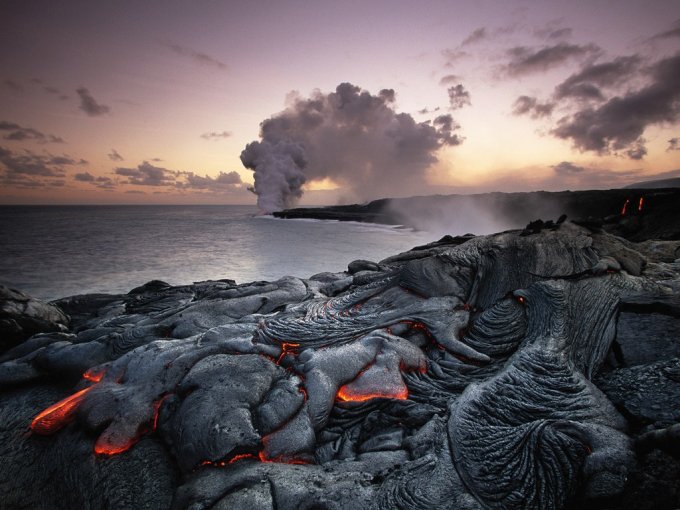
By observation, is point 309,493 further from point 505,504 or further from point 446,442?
point 505,504

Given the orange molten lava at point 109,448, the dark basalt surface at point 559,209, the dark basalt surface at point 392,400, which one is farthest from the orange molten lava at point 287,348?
the dark basalt surface at point 559,209

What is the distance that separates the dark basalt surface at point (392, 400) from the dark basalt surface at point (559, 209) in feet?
13.0

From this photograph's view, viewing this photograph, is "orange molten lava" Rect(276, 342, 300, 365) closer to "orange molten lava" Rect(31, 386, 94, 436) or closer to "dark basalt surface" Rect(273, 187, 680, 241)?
"orange molten lava" Rect(31, 386, 94, 436)

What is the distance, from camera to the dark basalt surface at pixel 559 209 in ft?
37.1

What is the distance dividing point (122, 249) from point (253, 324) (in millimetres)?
26314

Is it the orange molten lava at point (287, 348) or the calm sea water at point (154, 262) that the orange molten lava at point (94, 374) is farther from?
the calm sea water at point (154, 262)

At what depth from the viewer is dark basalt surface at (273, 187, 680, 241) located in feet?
37.1

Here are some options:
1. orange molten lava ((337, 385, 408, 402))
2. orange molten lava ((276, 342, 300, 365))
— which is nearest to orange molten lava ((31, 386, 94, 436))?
orange molten lava ((276, 342, 300, 365))

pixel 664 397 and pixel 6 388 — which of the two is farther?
pixel 6 388

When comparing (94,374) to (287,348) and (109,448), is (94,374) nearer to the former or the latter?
(109,448)

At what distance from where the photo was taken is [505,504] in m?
2.75

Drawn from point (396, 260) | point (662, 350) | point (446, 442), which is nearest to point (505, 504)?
point (446, 442)

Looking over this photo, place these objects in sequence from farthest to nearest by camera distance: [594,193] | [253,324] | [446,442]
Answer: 1. [594,193]
2. [253,324]
3. [446,442]

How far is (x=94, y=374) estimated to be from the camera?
5.02 meters
